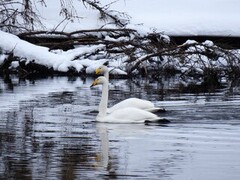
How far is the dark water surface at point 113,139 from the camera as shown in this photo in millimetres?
8875

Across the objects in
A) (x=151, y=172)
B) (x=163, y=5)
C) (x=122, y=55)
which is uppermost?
(x=163, y=5)

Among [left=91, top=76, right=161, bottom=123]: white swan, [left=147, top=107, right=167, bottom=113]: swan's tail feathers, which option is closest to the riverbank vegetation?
[left=147, top=107, right=167, bottom=113]: swan's tail feathers

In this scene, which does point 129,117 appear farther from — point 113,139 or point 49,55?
point 49,55

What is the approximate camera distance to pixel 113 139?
1170 centimetres

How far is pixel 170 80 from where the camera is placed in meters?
25.2

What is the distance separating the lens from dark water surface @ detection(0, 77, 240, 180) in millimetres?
8875

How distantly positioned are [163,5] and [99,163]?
22524mm

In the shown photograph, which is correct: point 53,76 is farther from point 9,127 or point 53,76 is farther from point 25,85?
point 9,127

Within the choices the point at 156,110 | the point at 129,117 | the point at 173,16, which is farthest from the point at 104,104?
the point at 173,16

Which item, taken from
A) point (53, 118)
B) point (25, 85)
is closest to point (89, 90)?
point (25, 85)

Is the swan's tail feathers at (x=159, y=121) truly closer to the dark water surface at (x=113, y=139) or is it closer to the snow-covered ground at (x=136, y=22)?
the dark water surface at (x=113, y=139)

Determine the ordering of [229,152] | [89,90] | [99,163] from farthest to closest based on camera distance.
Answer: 1. [89,90]
2. [229,152]
3. [99,163]

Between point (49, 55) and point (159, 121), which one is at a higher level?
point (49, 55)

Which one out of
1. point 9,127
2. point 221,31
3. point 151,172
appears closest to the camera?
point 151,172
